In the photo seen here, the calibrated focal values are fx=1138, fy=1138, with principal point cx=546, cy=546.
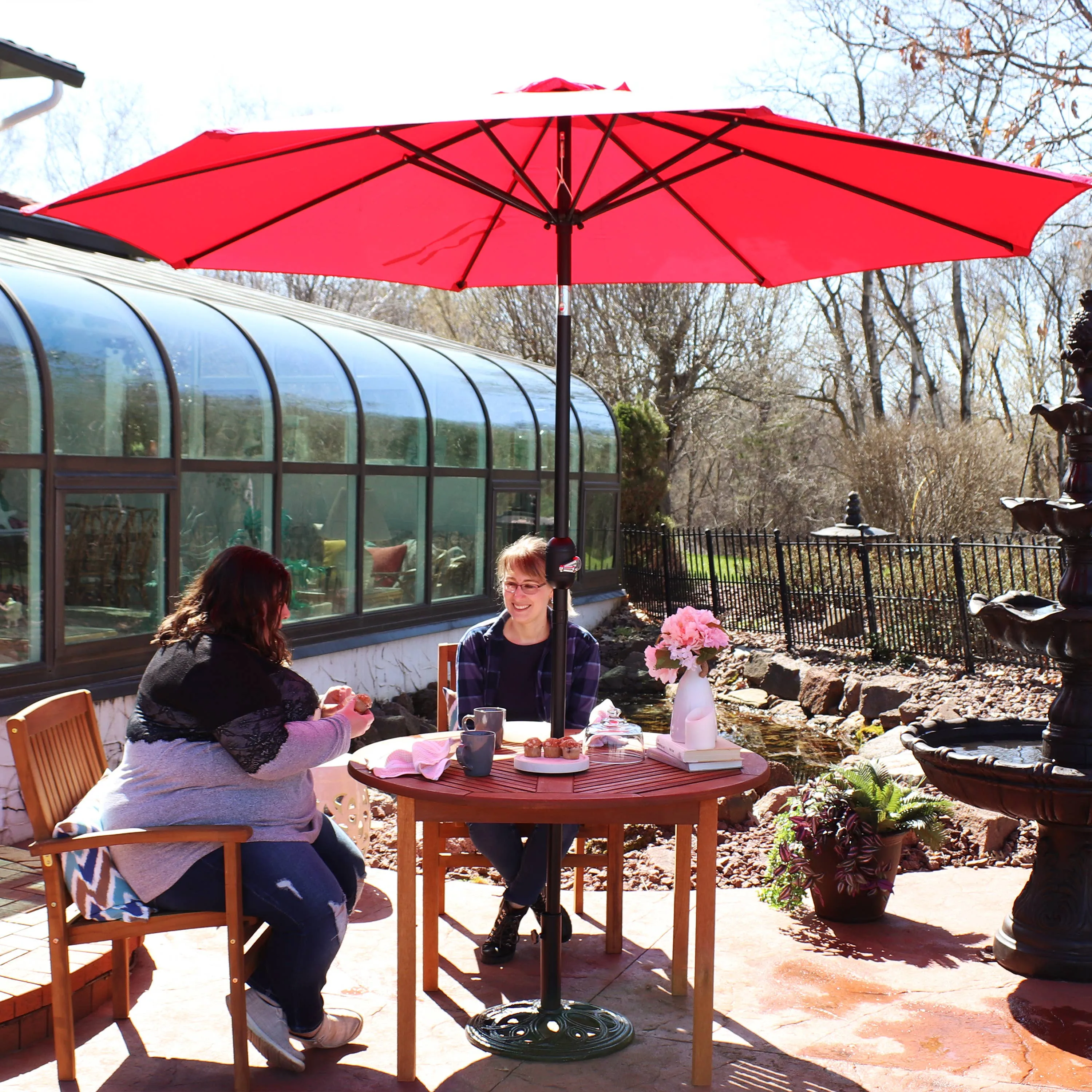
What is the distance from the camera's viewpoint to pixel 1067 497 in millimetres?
3725

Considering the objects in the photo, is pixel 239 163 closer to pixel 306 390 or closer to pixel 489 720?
pixel 489 720

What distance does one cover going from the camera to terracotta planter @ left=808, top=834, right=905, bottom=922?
3.88 meters

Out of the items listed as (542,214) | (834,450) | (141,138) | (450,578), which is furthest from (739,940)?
(141,138)

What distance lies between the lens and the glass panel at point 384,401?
344 inches

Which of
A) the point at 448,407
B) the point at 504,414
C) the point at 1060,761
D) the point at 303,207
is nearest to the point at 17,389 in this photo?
the point at 303,207

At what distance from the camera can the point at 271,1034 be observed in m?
2.80

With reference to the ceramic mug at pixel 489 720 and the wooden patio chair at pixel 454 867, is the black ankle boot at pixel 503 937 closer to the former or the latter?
the wooden patio chair at pixel 454 867

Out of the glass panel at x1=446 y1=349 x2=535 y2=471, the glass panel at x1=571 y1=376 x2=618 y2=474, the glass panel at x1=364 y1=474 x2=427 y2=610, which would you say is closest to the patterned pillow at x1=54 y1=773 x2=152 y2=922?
the glass panel at x1=364 y1=474 x2=427 y2=610

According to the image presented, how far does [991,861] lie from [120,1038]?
3426 mm

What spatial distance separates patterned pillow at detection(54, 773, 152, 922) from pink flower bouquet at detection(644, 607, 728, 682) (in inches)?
54.9

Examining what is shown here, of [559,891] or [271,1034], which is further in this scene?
[559,891]

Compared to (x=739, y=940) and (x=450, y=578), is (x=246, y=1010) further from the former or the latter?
(x=450, y=578)

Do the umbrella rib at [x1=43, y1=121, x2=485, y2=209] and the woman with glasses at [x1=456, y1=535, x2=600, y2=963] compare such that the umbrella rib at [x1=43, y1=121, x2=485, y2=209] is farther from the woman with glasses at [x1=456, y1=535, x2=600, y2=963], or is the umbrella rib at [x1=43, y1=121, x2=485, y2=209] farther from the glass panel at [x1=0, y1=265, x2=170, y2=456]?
the glass panel at [x1=0, y1=265, x2=170, y2=456]

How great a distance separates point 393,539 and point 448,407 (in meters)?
1.45
